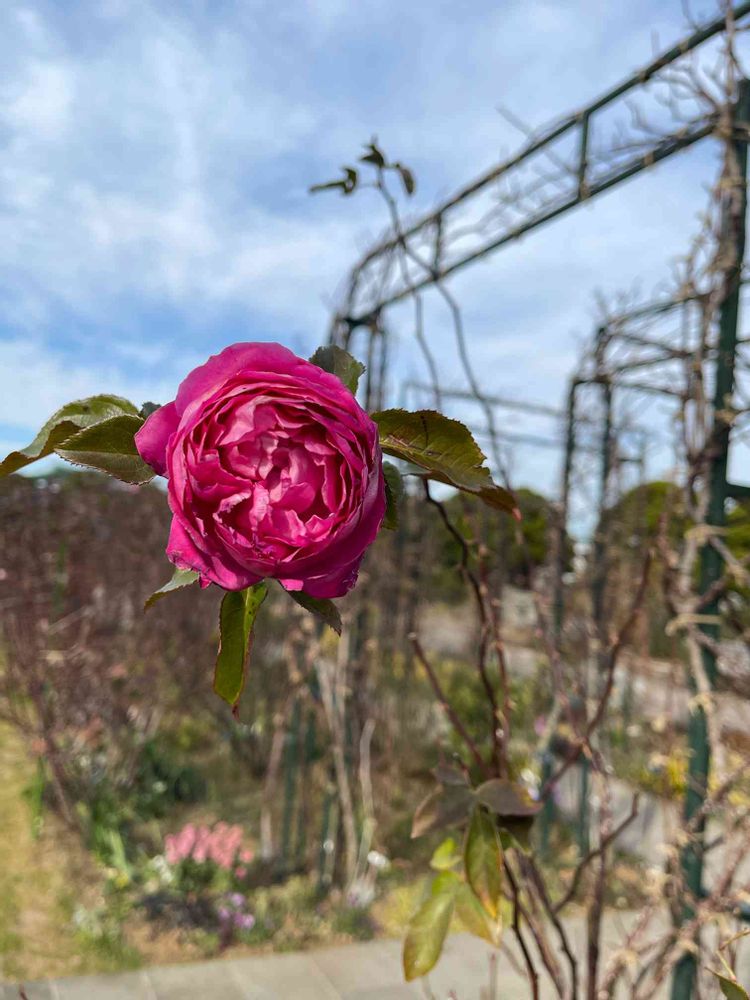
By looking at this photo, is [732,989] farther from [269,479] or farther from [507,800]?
[269,479]

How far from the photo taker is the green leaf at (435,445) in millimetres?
415

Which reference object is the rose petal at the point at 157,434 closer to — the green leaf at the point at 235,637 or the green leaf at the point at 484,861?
the green leaf at the point at 235,637

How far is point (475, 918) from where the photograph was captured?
26.2 inches

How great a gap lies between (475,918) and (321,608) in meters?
0.46

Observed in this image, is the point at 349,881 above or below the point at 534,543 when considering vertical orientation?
below

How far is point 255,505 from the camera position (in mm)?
334

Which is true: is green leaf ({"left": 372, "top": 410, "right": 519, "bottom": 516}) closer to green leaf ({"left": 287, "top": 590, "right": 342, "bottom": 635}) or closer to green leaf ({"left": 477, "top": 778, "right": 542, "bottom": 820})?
green leaf ({"left": 287, "top": 590, "right": 342, "bottom": 635})

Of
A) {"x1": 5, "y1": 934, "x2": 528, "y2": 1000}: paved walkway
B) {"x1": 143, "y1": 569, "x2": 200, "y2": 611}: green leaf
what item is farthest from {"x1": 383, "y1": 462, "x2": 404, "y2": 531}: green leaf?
{"x1": 5, "y1": 934, "x2": 528, "y2": 1000}: paved walkway

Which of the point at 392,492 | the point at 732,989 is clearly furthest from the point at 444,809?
the point at 392,492

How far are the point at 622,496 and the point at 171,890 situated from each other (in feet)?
11.2

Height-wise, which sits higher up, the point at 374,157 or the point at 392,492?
the point at 374,157

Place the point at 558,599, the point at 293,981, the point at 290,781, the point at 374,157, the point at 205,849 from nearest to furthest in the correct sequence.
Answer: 1. the point at 374,157
2. the point at 293,981
3. the point at 205,849
4. the point at 290,781
5. the point at 558,599

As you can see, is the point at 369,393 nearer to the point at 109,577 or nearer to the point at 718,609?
the point at 718,609

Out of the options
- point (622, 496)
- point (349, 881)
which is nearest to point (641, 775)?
point (622, 496)
